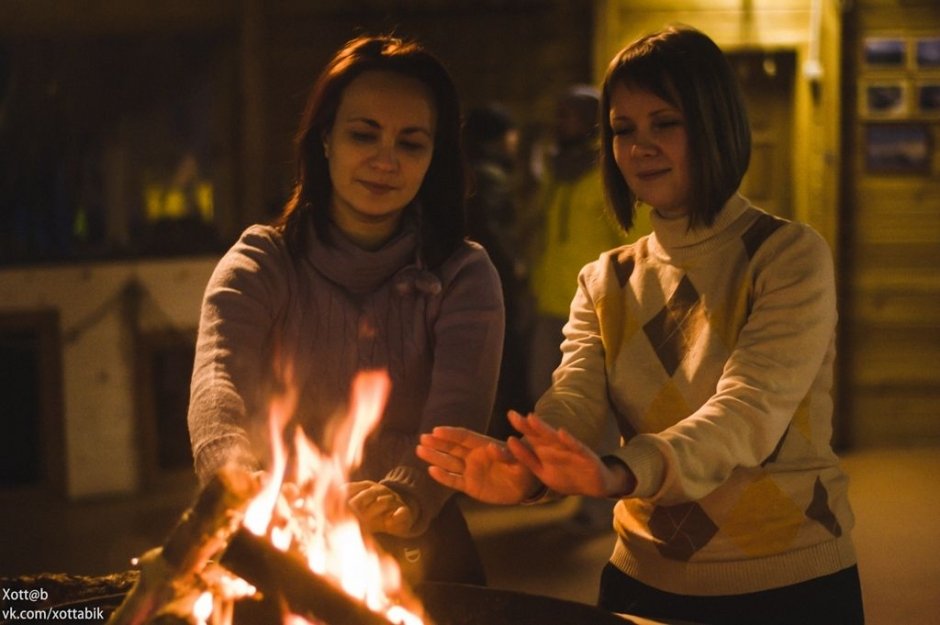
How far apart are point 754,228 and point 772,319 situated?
0.21 metres

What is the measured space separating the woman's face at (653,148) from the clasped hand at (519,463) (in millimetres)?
498

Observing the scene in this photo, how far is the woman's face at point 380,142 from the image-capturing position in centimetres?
254

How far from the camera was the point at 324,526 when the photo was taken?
2.20m

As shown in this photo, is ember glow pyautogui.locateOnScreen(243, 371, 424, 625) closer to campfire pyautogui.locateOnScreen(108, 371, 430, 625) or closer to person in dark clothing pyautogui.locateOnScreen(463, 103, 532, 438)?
campfire pyautogui.locateOnScreen(108, 371, 430, 625)

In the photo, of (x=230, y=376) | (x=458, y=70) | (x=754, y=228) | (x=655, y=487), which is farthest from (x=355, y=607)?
(x=458, y=70)

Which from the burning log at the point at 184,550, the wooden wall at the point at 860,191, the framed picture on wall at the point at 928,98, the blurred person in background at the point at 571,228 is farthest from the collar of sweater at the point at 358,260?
the framed picture on wall at the point at 928,98

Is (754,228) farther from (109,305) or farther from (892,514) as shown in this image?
(109,305)

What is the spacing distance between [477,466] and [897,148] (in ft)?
21.2

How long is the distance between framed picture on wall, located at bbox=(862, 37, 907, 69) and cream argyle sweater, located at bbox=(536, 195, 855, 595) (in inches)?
234

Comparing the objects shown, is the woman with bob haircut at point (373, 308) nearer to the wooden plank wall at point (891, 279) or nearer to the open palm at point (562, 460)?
the open palm at point (562, 460)

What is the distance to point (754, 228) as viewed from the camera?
221 cm

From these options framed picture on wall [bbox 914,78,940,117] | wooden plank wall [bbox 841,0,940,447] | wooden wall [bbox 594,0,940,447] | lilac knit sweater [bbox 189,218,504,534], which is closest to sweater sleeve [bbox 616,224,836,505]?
lilac knit sweater [bbox 189,218,504,534]

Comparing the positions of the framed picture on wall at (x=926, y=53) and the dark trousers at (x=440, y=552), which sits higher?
the framed picture on wall at (x=926, y=53)

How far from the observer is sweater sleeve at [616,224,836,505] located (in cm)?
193
